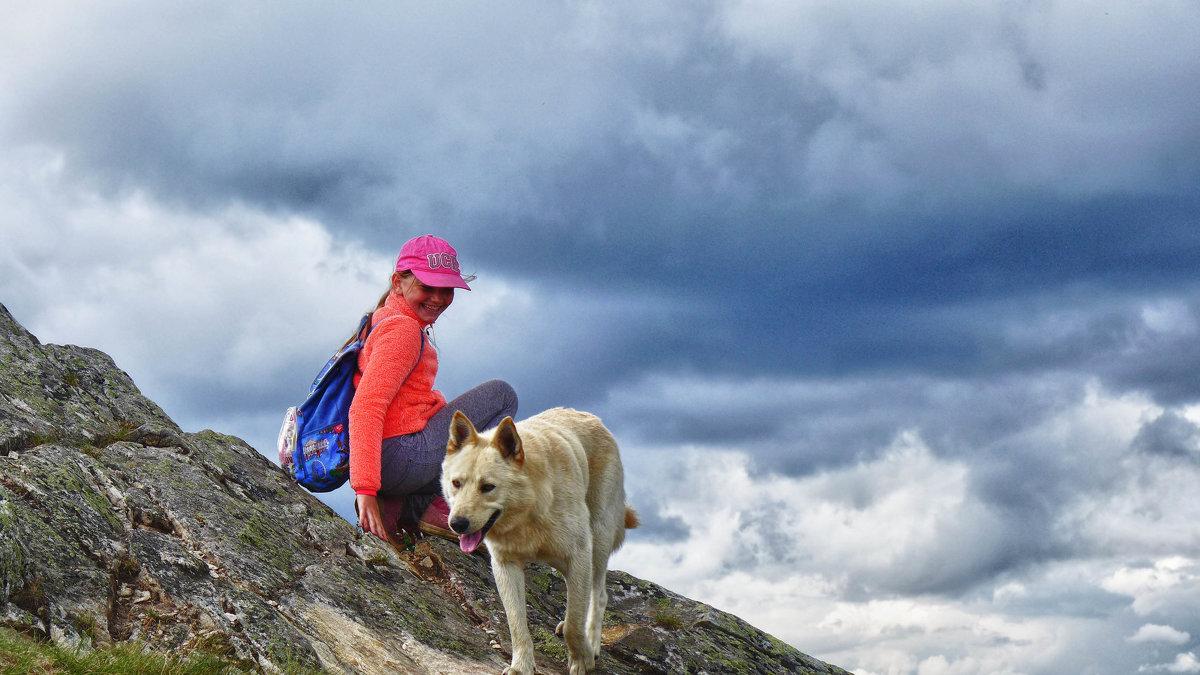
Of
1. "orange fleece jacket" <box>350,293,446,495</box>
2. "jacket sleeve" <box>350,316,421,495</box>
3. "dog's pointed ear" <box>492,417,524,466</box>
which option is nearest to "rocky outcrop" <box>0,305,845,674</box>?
"jacket sleeve" <box>350,316,421,495</box>

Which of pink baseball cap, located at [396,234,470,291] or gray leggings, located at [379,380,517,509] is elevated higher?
pink baseball cap, located at [396,234,470,291]

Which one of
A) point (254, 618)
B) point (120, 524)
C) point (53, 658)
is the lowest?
point (53, 658)

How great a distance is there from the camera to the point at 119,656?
6809 millimetres

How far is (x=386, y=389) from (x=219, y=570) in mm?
2402

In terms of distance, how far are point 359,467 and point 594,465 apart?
254 cm

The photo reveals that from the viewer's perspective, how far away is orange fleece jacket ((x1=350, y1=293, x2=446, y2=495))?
9.70m

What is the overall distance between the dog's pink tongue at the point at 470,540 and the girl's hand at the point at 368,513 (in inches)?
68.9

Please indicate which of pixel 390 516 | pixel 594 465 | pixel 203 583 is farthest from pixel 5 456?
pixel 594 465

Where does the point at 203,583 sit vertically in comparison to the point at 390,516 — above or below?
below

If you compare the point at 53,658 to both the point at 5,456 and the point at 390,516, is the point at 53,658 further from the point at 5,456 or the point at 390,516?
the point at 390,516

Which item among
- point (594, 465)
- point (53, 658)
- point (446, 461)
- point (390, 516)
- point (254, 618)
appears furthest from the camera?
point (390, 516)

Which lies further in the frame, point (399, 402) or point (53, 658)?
point (399, 402)

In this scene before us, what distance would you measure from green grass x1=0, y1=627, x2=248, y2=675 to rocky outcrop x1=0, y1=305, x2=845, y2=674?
0.27 metres

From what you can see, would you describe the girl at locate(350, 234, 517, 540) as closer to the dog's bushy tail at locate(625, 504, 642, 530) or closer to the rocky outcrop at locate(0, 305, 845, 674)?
the rocky outcrop at locate(0, 305, 845, 674)
